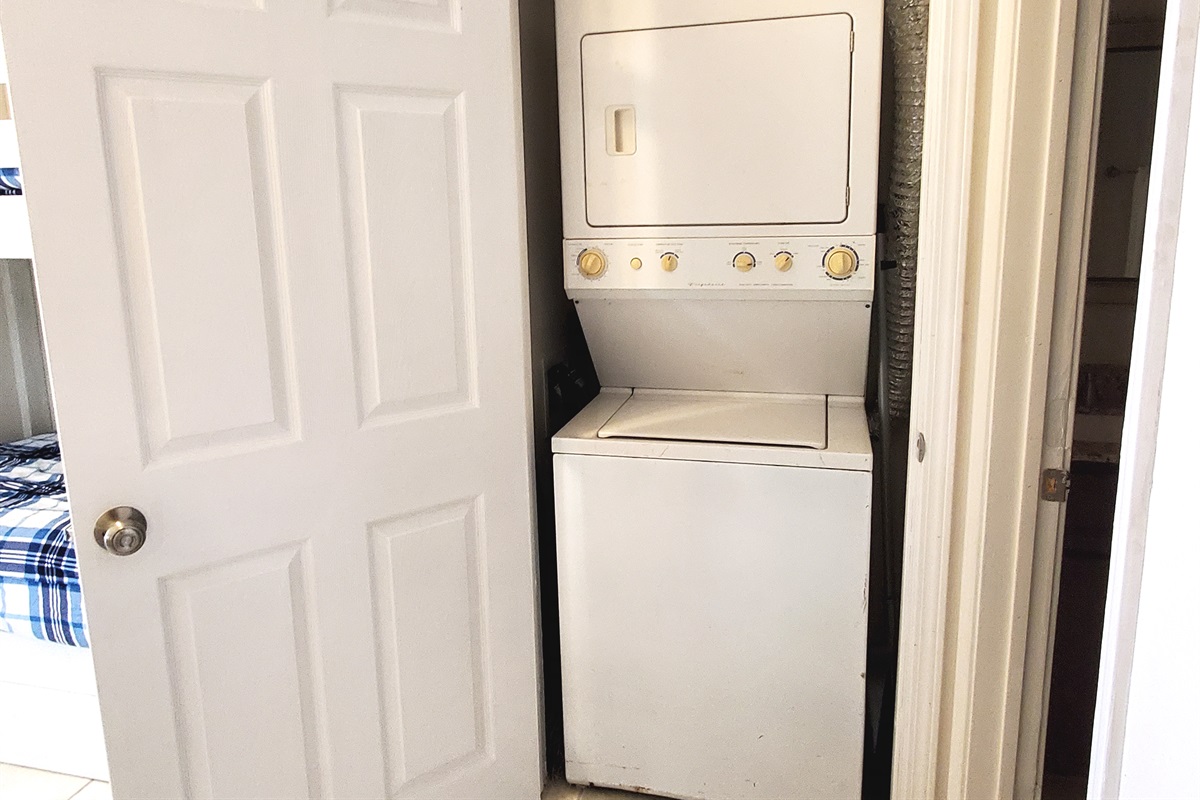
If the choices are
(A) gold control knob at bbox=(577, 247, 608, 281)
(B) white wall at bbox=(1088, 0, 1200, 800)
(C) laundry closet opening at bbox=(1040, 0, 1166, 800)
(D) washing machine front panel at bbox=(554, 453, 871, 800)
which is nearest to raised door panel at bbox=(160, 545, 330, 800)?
(D) washing machine front panel at bbox=(554, 453, 871, 800)

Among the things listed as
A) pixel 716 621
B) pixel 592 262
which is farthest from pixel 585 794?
pixel 592 262

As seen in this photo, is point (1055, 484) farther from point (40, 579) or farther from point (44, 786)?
point (44, 786)

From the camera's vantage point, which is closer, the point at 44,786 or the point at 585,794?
the point at 585,794

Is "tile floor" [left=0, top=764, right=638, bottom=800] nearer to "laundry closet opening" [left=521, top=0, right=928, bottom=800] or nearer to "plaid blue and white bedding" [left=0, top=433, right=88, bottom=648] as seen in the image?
"laundry closet opening" [left=521, top=0, right=928, bottom=800]

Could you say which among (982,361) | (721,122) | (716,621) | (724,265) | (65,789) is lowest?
(65,789)

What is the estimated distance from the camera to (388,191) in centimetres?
146

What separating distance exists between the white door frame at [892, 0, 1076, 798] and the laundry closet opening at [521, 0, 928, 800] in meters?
0.26

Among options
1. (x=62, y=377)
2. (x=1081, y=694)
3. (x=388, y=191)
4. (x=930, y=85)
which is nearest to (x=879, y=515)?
(x=1081, y=694)

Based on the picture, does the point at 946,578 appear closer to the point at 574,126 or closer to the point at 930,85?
the point at 930,85

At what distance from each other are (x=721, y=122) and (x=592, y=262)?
378 millimetres

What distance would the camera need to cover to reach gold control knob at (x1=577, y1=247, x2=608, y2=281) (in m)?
1.80

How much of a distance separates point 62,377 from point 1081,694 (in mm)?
1914

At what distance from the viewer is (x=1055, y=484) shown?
1.17 meters

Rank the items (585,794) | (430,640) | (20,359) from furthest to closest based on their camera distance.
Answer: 1. (20,359)
2. (585,794)
3. (430,640)
